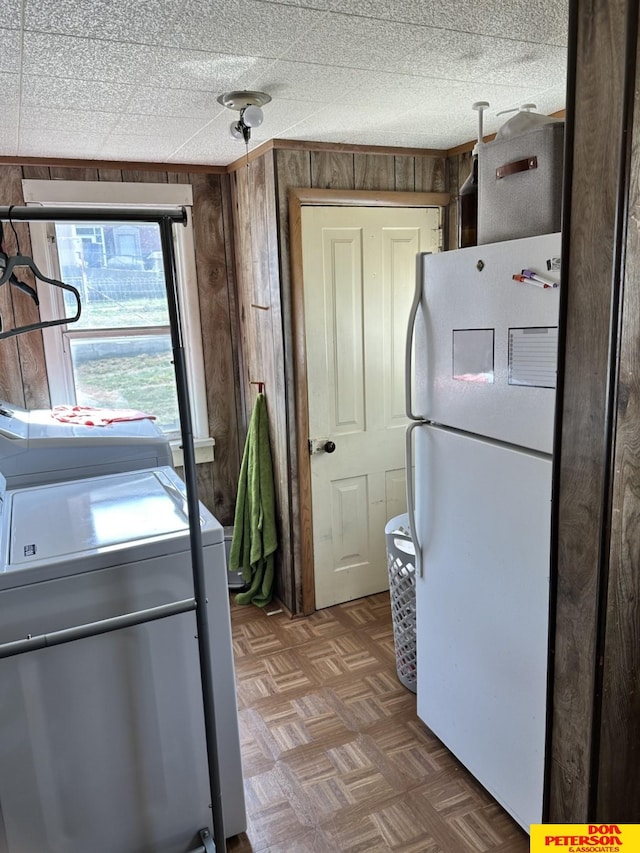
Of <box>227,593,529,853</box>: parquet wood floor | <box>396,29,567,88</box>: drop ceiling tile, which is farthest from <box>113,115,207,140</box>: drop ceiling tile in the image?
<box>227,593,529,853</box>: parquet wood floor

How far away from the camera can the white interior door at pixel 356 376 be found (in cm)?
290

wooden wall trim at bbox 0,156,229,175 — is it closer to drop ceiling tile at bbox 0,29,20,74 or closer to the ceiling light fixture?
the ceiling light fixture

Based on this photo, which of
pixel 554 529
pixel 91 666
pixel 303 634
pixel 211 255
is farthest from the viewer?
pixel 211 255

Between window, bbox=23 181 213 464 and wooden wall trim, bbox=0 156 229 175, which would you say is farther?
window, bbox=23 181 213 464

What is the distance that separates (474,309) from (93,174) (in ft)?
7.05

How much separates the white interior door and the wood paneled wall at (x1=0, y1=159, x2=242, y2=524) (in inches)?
27.1

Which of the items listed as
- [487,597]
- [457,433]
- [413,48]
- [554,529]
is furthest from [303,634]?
[413,48]

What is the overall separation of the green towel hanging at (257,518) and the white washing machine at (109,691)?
4.01 ft

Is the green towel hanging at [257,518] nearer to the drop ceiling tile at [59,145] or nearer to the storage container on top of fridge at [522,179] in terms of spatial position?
the drop ceiling tile at [59,145]

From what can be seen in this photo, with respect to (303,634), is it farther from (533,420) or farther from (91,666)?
(533,420)

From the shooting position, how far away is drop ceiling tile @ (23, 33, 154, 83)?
1550 mm

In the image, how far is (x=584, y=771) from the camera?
4.87 feet

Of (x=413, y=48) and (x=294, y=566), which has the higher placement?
(x=413, y=48)

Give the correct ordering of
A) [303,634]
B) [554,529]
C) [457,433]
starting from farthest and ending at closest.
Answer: [303,634] < [457,433] < [554,529]
